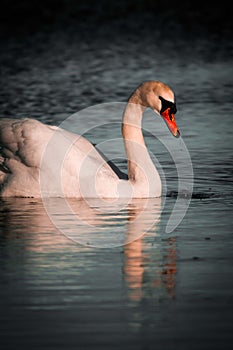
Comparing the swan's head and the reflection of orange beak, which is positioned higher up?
the swan's head

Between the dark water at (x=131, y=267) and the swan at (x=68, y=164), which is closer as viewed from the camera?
the dark water at (x=131, y=267)

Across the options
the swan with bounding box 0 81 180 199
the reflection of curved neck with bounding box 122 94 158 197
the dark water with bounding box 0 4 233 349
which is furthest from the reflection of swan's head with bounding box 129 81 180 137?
the dark water with bounding box 0 4 233 349

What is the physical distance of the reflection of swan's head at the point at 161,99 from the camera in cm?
1214

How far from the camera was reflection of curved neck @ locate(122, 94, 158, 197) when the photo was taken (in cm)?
1231

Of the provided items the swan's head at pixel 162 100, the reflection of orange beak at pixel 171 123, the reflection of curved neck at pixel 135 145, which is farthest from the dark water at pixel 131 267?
the swan's head at pixel 162 100

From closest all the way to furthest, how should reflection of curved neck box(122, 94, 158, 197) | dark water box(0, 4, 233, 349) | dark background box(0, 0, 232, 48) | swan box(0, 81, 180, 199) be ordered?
dark water box(0, 4, 233, 349) < swan box(0, 81, 180, 199) < reflection of curved neck box(122, 94, 158, 197) < dark background box(0, 0, 232, 48)

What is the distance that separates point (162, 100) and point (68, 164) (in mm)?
1324

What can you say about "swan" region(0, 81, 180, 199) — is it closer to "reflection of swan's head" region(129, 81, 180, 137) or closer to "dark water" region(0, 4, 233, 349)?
"reflection of swan's head" region(129, 81, 180, 137)

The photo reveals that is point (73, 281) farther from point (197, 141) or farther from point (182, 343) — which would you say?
point (197, 141)

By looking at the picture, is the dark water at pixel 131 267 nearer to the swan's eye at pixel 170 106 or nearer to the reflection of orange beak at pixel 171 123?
the reflection of orange beak at pixel 171 123

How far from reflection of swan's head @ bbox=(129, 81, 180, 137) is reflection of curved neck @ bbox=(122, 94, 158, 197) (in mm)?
163

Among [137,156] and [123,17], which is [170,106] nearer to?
[137,156]

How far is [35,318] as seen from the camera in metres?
7.23

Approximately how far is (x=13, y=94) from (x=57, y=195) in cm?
934
